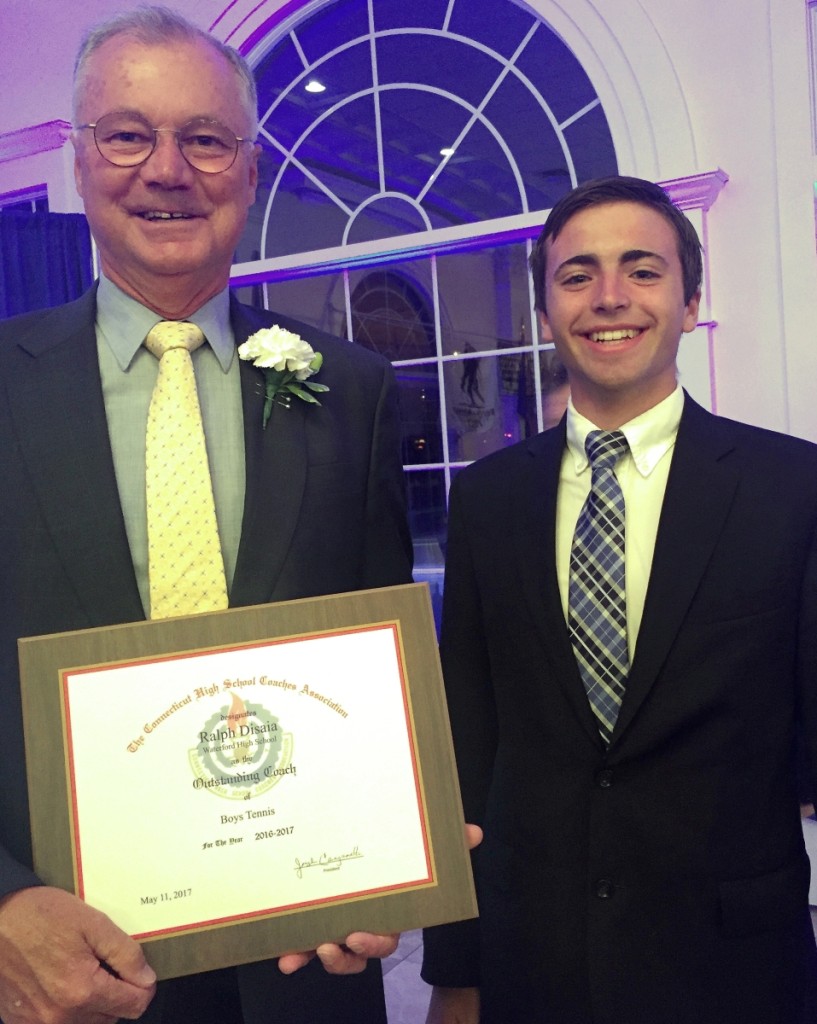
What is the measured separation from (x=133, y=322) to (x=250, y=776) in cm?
71

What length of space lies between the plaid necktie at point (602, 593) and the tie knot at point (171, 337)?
27.1 inches

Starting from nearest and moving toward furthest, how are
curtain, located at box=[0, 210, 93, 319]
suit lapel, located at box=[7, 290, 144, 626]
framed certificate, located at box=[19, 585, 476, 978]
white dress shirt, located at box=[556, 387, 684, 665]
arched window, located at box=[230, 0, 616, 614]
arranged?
framed certificate, located at box=[19, 585, 476, 978] < suit lapel, located at box=[7, 290, 144, 626] < white dress shirt, located at box=[556, 387, 684, 665] < arched window, located at box=[230, 0, 616, 614] < curtain, located at box=[0, 210, 93, 319]

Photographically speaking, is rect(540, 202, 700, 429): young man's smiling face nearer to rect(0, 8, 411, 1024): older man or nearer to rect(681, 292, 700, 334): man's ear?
rect(681, 292, 700, 334): man's ear

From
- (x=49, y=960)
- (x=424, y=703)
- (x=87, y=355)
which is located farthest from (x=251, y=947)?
(x=87, y=355)

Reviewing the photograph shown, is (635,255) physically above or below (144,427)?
above

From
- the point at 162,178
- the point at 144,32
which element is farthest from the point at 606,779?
the point at 144,32

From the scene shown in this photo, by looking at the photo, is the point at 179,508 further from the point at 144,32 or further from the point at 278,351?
the point at 144,32

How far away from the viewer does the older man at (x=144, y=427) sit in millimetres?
1209

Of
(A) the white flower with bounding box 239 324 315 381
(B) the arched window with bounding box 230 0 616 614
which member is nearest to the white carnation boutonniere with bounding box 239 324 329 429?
(A) the white flower with bounding box 239 324 315 381

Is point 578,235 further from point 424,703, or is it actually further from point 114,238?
point 424,703

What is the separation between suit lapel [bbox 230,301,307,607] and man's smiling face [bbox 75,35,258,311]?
189mm

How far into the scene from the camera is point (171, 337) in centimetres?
132

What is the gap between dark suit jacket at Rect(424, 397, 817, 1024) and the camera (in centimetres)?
134
